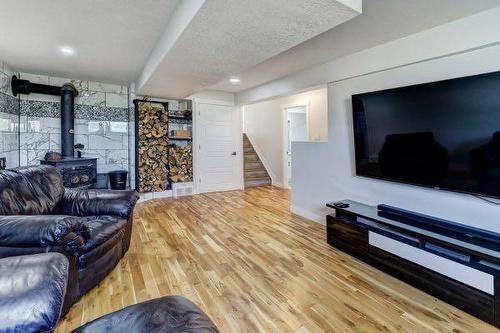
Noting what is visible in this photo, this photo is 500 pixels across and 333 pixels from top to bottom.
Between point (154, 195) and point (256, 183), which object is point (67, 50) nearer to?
point (154, 195)

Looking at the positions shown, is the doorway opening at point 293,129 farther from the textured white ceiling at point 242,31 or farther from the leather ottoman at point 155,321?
the leather ottoman at point 155,321

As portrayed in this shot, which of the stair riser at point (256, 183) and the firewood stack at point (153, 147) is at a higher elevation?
the firewood stack at point (153, 147)

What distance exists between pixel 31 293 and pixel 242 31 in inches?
84.7

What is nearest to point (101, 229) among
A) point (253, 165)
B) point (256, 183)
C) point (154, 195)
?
point (154, 195)

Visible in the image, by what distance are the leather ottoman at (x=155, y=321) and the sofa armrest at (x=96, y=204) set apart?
1.51 metres

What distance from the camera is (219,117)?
5.83 meters

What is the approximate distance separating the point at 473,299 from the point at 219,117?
16.8 ft

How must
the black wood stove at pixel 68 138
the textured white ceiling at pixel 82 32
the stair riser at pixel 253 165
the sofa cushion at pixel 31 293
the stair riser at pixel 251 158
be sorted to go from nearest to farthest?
1. the sofa cushion at pixel 31 293
2. the textured white ceiling at pixel 82 32
3. the black wood stove at pixel 68 138
4. the stair riser at pixel 253 165
5. the stair riser at pixel 251 158

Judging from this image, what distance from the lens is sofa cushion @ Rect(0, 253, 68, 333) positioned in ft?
2.41

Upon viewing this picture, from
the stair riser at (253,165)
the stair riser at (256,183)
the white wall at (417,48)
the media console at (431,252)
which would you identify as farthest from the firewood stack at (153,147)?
the media console at (431,252)

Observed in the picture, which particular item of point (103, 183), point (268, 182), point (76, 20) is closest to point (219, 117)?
point (268, 182)

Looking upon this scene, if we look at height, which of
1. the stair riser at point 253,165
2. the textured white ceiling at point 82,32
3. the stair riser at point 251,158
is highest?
the textured white ceiling at point 82,32

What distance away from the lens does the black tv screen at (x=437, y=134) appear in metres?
1.87

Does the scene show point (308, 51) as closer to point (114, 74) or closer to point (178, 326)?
point (178, 326)
